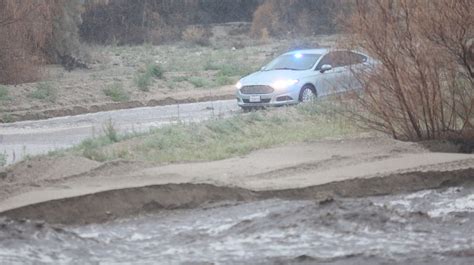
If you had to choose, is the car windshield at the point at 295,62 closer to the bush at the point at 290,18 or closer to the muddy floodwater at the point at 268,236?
the muddy floodwater at the point at 268,236

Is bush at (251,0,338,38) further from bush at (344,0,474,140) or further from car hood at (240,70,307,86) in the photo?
bush at (344,0,474,140)

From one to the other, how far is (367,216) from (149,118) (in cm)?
1595

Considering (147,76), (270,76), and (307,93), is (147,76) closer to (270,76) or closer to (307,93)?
(270,76)

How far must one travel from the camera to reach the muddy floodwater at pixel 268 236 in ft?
30.0

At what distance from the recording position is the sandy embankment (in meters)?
10.7

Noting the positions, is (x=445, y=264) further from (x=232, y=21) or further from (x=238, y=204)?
(x=232, y=21)

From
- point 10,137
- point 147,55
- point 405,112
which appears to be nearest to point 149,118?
point 10,137

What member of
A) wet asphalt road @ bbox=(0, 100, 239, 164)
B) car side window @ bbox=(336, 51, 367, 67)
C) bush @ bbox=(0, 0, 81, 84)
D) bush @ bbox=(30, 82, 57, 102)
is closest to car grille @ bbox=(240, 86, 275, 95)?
wet asphalt road @ bbox=(0, 100, 239, 164)

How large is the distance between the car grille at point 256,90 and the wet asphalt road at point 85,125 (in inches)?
28.8

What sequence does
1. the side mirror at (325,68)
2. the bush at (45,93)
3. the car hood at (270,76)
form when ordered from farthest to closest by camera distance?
the bush at (45,93)
the car hood at (270,76)
the side mirror at (325,68)

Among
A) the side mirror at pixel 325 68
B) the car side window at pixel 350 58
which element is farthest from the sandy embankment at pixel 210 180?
the side mirror at pixel 325 68

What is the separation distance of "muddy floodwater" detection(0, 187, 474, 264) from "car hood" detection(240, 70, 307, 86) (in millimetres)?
13477

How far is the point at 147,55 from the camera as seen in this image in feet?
183

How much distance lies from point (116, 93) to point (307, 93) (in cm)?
1093
